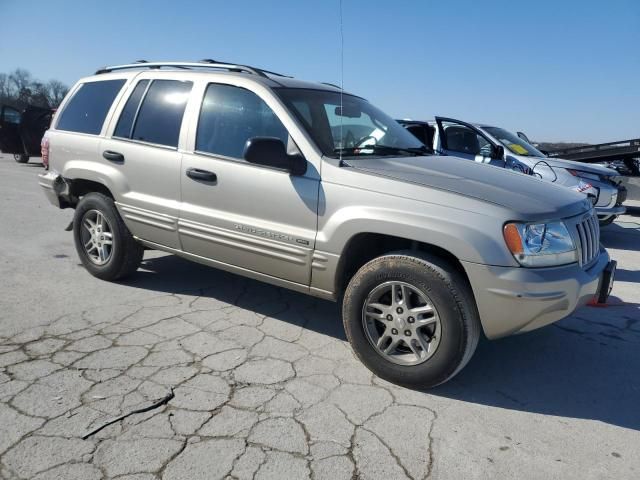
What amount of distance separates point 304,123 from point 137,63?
2.08 m

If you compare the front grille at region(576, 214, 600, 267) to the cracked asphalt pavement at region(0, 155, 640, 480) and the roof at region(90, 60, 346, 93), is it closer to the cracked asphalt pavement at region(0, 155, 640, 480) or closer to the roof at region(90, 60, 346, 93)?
the cracked asphalt pavement at region(0, 155, 640, 480)

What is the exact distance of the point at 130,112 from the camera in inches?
167

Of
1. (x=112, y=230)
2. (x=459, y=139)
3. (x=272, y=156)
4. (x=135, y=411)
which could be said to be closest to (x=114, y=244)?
(x=112, y=230)

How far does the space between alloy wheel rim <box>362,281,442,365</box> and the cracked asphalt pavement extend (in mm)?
222

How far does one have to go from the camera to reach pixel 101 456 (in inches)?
87.6

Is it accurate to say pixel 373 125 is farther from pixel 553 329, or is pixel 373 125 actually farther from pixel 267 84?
pixel 553 329

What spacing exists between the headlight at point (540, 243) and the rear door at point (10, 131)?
55.3 feet

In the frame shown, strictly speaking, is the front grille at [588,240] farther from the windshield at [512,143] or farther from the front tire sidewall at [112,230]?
the windshield at [512,143]

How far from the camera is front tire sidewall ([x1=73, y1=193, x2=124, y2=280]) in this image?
4.29 m

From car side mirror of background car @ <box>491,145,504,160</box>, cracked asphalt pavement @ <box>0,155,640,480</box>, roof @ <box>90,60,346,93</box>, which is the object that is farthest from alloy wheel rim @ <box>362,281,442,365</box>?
car side mirror of background car @ <box>491,145,504,160</box>

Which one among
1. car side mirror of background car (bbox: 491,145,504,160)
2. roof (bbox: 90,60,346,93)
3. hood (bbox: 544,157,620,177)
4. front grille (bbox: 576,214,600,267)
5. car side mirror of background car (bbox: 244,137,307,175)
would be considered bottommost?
front grille (bbox: 576,214,600,267)

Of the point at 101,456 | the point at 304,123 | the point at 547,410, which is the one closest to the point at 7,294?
the point at 101,456

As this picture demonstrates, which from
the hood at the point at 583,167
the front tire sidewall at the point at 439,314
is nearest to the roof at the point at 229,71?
the front tire sidewall at the point at 439,314

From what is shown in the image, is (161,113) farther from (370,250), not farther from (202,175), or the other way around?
(370,250)
